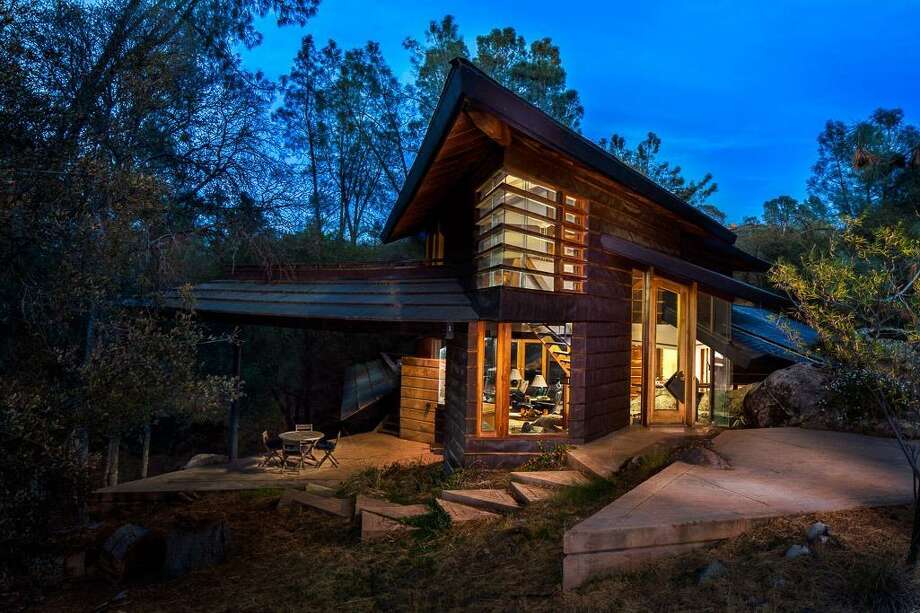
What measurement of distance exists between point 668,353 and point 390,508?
6.38m

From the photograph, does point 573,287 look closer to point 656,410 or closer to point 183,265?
point 656,410

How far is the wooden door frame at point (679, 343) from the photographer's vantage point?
9.26 m

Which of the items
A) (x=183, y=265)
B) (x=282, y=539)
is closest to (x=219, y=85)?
(x=183, y=265)

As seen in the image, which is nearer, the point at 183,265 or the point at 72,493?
the point at 72,493

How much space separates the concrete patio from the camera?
8.86 m

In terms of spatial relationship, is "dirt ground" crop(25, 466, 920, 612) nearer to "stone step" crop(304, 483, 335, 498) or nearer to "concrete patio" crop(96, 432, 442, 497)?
"stone step" crop(304, 483, 335, 498)

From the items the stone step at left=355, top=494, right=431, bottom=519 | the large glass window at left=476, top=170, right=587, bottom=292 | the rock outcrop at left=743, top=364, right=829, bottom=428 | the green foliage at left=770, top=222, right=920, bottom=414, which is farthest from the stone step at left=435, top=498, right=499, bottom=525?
the rock outcrop at left=743, top=364, right=829, bottom=428

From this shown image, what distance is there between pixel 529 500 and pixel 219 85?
9.94m

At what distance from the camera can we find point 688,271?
26.8 ft

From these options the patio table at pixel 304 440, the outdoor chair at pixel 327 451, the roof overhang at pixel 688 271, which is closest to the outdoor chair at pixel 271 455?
the patio table at pixel 304 440

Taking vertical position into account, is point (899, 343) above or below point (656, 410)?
above

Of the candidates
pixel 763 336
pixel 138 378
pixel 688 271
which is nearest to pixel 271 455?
pixel 138 378

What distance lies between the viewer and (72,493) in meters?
4.30

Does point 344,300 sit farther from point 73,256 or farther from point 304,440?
point 73,256
